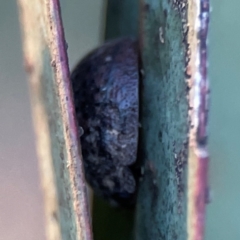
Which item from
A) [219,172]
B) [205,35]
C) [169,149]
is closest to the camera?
[205,35]

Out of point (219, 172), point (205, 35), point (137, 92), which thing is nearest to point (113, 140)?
point (137, 92)

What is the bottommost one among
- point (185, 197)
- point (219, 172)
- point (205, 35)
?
point (219, 172)

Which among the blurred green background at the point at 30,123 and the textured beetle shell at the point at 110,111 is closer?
the textured beetle shell at the point at 110,111

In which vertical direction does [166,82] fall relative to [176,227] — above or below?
above

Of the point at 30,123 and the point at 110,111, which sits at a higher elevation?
the point at 110,111

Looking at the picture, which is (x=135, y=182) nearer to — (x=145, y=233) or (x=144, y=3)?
(x=145, y=233)
